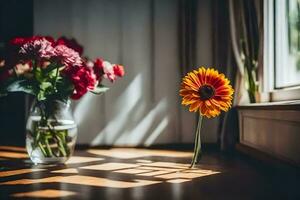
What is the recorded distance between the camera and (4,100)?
336 cm

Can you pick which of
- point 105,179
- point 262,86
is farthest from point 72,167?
point 262,86

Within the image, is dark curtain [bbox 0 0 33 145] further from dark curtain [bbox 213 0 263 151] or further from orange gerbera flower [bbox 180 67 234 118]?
orange gerbera flower [bbox 180 67 234 118]

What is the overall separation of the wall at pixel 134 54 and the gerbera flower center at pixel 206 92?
5.24ft

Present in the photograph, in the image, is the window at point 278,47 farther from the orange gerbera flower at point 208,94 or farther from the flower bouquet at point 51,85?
the flower bouquet at point 51,85

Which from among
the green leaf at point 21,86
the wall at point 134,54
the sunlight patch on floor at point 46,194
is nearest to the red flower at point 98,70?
the green leaf at point 21,86

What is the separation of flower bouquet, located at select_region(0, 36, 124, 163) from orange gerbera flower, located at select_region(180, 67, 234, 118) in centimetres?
35

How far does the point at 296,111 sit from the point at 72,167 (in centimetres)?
93

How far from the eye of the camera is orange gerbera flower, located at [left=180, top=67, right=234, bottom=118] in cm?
122

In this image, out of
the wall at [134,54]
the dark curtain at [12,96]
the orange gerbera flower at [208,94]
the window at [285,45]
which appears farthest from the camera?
the dark curtain at [12,96]

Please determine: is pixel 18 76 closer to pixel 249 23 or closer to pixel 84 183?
pixel 84 183

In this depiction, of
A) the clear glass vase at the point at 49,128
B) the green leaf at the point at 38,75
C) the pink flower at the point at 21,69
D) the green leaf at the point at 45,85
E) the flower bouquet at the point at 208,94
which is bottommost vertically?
the clear glass vase at the point at 49,128

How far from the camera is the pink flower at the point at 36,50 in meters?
1.27

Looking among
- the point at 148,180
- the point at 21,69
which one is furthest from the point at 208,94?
the point at 21,69

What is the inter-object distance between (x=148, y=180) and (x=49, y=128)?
1.42 feet
